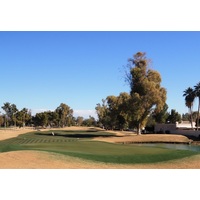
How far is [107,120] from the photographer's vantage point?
384ft

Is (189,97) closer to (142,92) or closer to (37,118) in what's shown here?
(142,92)

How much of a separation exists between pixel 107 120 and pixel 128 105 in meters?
55.1

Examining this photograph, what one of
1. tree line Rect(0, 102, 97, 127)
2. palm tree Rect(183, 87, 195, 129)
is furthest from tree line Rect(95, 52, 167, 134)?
tree line Rect(0, 102, 97, 127)

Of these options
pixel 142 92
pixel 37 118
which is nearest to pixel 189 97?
pixel 142 92

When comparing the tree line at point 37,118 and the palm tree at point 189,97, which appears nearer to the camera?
the palm tree at point 189,97

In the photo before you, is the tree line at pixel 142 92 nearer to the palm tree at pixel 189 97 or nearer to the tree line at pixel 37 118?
the palm tree at pixel 189 97

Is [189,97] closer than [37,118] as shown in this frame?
Yes

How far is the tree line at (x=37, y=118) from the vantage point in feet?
392

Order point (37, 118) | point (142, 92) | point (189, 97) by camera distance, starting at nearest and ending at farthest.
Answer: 1. point (142, 92)
2. point (189, 97)
3. point (37, 118)

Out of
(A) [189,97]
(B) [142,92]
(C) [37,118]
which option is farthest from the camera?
(C) [37,118]

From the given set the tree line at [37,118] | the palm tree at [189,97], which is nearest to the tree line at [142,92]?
the palm tree at [189,97]

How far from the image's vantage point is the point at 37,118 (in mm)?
130125
